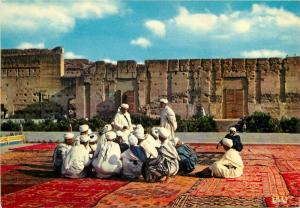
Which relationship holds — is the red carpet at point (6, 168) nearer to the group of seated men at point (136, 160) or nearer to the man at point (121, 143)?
the group of seated men at point (136, 160)

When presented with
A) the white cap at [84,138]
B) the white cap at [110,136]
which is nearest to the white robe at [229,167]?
the white cap at [110,136]

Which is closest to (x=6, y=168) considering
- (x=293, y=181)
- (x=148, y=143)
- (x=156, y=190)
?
(x=148, y=143)

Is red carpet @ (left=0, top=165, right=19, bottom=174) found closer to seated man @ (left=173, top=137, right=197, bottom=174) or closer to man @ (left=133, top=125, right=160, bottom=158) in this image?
man @ (left=133, top=125, right=160, bottom=158)

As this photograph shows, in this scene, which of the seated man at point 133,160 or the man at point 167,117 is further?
the man at point 167,117

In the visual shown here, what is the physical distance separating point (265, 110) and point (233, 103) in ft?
5.84

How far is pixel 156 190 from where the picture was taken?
871 centimetres

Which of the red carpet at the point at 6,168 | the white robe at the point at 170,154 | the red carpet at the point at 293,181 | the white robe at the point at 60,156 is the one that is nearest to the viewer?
the red carpet at the point at 293,181

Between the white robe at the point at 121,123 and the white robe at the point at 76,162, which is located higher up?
the white robe at the point at 121,123

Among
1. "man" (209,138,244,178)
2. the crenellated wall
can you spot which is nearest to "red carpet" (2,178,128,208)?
"man" (209,138,244,178)

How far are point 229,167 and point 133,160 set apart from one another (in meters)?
1.83

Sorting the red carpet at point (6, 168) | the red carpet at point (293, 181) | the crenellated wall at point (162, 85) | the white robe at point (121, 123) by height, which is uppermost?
the crenellated wall at point (162, 85)

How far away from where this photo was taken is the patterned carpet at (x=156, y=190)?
7637mm

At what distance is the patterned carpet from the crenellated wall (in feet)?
55.9

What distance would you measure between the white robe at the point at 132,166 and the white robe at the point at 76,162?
2.51ft
